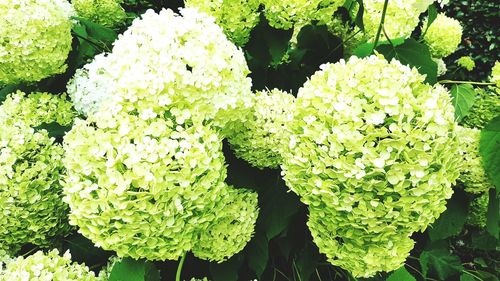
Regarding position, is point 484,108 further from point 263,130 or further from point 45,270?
point 45,270

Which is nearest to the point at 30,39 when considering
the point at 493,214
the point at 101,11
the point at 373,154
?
the point at 101,11

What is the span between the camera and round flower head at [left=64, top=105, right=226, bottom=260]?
0.81 meters

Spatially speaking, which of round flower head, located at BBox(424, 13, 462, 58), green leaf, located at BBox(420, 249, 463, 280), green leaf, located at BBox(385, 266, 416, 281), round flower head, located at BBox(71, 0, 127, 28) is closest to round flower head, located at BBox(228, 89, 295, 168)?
green leaf, located at BBox(385, 266, 416, 281)

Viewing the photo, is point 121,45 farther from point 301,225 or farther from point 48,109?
point 301,225

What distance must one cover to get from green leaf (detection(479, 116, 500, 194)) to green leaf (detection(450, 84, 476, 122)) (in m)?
0.23

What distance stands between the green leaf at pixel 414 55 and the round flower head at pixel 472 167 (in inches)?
6.5

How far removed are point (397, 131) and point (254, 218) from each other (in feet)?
1.55

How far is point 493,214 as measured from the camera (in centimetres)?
125

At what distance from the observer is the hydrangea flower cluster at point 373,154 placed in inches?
32.8

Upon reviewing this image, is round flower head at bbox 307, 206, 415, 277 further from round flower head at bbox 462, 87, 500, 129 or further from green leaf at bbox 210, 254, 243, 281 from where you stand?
round flower head at bbox 462, 87, 500, 129

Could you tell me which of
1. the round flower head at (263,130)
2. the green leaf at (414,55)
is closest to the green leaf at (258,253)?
the round flower head at (263,130)

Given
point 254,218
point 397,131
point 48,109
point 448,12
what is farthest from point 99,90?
point 448,12

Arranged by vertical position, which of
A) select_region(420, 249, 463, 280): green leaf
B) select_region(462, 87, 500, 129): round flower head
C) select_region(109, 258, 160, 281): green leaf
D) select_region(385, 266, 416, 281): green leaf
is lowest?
select_region(109, 258, 160, 281): green leaf

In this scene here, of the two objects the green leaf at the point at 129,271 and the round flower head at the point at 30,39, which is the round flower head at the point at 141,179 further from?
the round flower head at the point at 30,39
